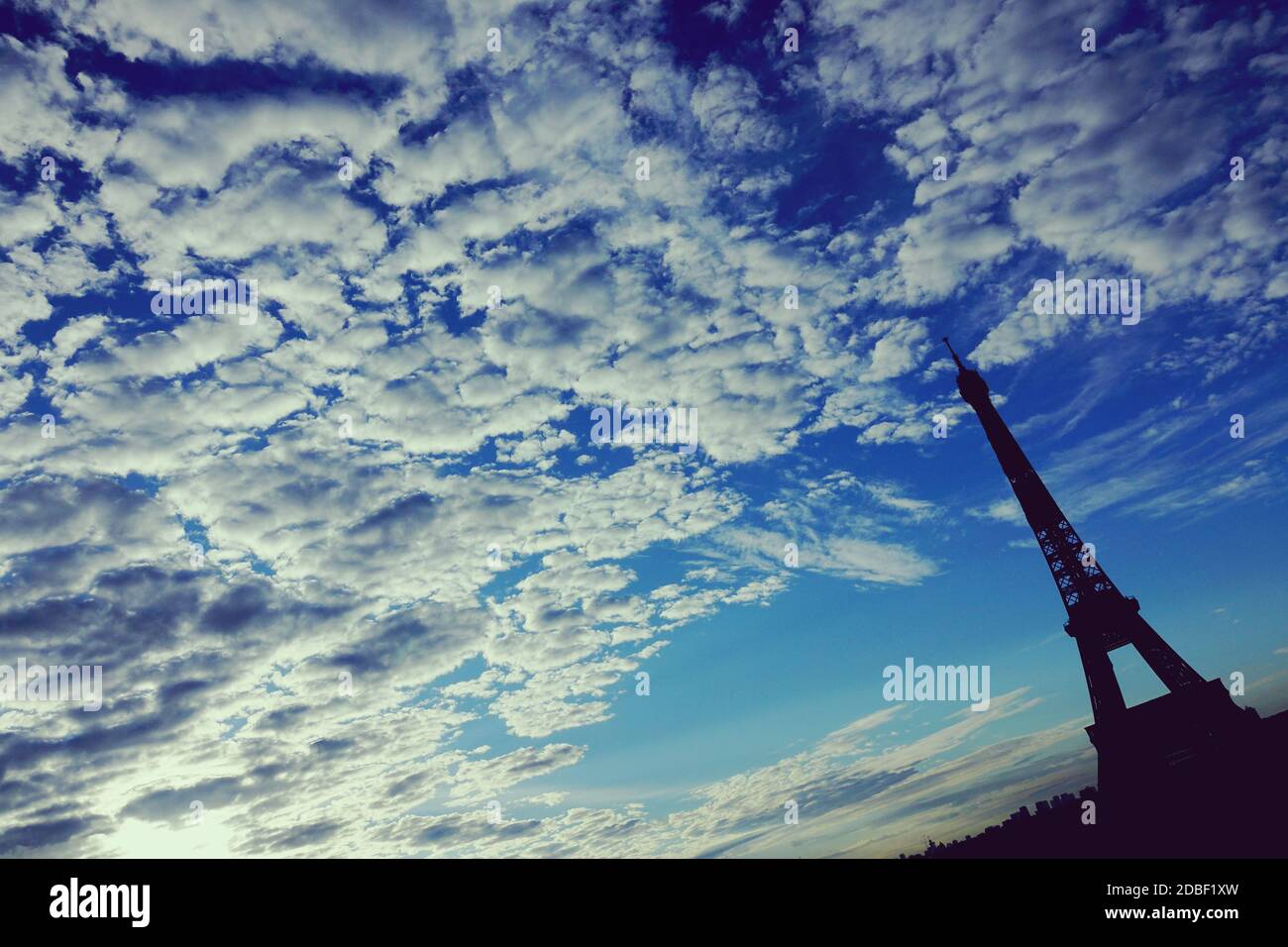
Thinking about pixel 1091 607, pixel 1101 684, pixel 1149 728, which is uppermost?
pixel 1091 607

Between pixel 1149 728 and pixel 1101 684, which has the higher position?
pixel 1101 684

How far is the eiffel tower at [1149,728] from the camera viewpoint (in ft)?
215

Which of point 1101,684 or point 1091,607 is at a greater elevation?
point 1091,607

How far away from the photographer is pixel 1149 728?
221ft

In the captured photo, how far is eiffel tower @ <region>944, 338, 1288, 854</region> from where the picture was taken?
2584 inches

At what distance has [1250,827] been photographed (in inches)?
2518

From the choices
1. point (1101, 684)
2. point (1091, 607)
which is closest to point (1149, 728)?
point (1101, 684)

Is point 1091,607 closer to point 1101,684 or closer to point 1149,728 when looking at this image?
point 1101,684
